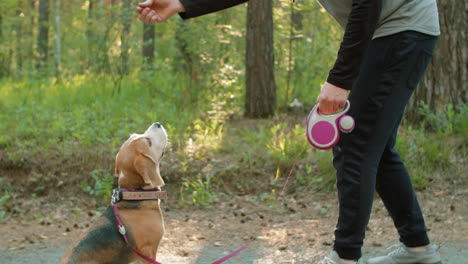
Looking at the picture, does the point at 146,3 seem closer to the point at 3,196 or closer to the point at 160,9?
the point at 160,9

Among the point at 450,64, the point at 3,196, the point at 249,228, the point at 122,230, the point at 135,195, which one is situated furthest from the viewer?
the point at 450,64

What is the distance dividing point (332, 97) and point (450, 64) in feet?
14.2

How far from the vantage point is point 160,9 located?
301cm

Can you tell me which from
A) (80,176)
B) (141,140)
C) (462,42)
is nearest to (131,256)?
(141,140)

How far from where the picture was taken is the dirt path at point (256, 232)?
3.97m

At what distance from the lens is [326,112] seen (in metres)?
2.72

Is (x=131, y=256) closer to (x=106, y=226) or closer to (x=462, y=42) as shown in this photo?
(x=106, y=226)

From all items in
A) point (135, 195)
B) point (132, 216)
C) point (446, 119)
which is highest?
point (446, 119)

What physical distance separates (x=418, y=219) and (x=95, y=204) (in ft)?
13.3

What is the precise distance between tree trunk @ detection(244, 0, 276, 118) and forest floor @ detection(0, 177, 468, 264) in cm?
293

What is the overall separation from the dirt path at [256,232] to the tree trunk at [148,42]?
15.6 feet

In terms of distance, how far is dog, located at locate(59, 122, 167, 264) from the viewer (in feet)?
9.97

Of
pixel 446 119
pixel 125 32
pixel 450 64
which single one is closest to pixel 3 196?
pixel 125 32

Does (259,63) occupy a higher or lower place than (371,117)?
higher
